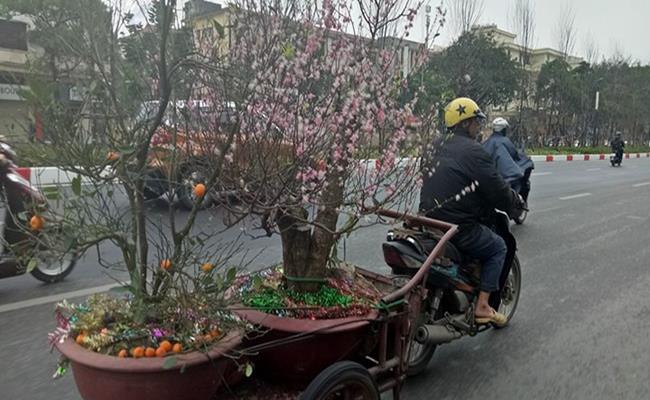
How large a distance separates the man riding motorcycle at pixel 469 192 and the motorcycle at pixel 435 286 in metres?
0.10

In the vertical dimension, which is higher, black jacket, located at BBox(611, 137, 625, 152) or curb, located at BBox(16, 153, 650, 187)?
curb, located at BBox(16, 153, 650, 187)

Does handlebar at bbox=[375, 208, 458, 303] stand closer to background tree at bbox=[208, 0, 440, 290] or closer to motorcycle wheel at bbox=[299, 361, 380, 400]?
background tree at bbox=[208, 0, 440, 290]

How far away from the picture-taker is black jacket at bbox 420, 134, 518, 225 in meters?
3.73

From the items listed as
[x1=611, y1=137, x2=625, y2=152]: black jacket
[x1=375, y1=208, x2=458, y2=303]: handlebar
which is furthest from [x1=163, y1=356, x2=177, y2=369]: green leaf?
[x1=611, y1=137, x2=625, y2=152]: black jacket

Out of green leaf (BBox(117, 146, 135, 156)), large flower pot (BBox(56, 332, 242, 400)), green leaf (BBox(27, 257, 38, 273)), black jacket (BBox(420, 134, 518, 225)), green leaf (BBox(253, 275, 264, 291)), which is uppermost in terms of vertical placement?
green leaf (BBox(117, 146, 135, 156))

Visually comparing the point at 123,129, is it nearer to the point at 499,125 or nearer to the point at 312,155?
the point at 312,155

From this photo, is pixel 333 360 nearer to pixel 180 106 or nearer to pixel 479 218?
pixel 180 106

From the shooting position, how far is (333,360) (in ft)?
8.87

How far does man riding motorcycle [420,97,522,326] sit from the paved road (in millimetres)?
422

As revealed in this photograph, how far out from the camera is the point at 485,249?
386 cm

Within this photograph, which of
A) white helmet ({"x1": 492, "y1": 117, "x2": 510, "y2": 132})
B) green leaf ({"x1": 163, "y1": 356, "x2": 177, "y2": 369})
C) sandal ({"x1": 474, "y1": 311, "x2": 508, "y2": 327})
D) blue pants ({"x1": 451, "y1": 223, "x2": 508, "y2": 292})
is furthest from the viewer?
white helmet ({"x1": 492, "y1": 117, "x2": 510, "y2": 132})

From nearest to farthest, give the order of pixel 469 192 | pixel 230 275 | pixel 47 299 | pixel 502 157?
pixel 230 275, pixel 469 192, pixel 47 299, pixel 502 157

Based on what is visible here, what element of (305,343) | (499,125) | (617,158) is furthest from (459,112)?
(617,158)

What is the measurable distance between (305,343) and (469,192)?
1.70 meters
